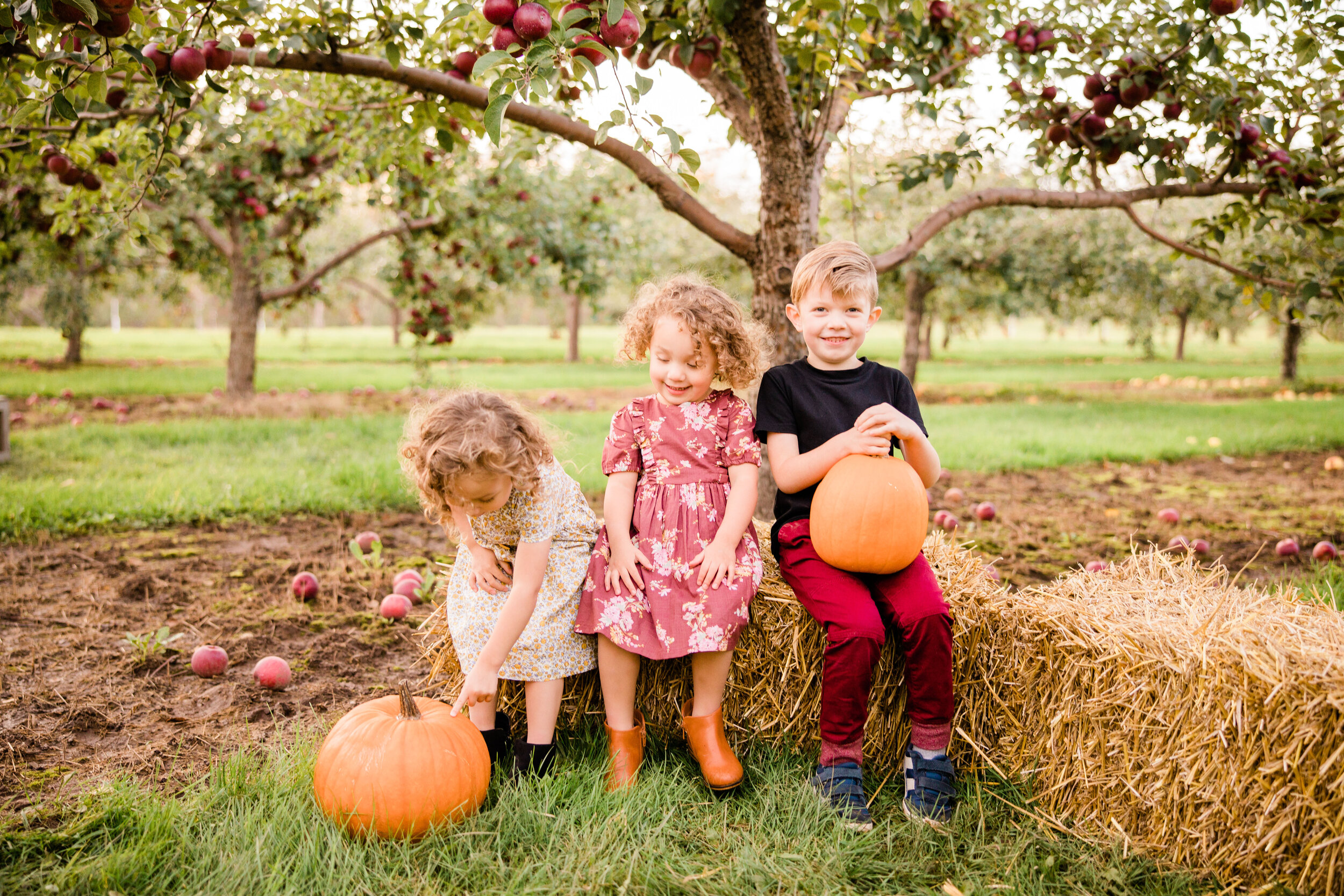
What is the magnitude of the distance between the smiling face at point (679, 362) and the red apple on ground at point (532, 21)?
0.94m

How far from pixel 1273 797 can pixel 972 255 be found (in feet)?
40.8

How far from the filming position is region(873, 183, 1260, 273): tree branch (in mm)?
4156

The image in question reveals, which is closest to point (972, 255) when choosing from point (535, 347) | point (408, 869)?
point (408, 869)

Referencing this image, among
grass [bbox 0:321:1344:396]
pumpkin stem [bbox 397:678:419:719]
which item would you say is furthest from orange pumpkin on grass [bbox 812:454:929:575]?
grass [bbox 0:321:1344:396]

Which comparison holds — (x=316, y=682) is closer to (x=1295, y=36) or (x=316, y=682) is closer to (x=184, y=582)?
(x=184, y=582)

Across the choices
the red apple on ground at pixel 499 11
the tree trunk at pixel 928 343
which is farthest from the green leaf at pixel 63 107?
the tree trunk at pixel 928 343

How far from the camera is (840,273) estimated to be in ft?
9.02

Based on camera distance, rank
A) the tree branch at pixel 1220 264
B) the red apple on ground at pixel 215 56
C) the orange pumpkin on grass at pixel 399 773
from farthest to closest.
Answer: the tree branch at pixel 1220 264 → the red apple on ground at pixel 215 56 → the orange pumpkin on grass at pixel 399 773

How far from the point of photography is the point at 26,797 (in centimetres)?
235

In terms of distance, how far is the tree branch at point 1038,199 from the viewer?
164 inches

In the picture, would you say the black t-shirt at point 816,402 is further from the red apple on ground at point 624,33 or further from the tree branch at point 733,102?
the tree branch at point 733,102

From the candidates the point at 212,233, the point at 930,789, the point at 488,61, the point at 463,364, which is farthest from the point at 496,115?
the point at 463,364

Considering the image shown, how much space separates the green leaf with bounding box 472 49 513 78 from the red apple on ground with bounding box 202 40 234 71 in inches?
65.5

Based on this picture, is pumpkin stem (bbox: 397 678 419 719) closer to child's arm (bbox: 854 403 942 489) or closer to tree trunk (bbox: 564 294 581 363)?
child's arm (bbox: 854 403 942 489)
